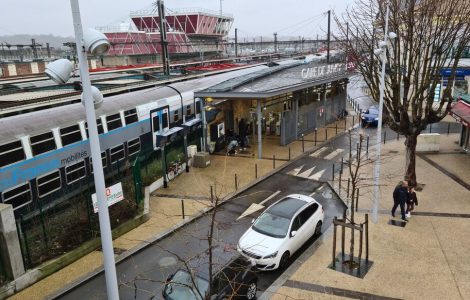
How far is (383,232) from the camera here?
14.1 m

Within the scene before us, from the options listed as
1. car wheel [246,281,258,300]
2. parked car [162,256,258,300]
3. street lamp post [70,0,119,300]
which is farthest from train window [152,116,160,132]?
street lamp post [70,0,119,300]

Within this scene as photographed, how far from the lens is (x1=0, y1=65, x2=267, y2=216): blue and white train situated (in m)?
13.7

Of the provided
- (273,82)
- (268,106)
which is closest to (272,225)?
(268,106)

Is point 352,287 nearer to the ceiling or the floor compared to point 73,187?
nearer to the floor

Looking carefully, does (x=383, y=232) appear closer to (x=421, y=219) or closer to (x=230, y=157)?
(x=421, y=219)

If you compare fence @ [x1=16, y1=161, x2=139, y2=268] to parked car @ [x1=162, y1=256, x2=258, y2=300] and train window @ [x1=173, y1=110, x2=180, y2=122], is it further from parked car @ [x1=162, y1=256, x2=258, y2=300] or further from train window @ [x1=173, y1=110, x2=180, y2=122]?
train window @ [x1=173, y1=110, x2=180, y2=122]

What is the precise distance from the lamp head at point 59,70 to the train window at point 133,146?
43.0 ft

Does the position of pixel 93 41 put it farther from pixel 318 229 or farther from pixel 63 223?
pixel 318 229

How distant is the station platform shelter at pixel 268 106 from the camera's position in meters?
23.8

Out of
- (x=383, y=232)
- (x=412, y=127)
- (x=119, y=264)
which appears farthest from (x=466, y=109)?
(x=119, y=264)

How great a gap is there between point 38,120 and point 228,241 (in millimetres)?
8512

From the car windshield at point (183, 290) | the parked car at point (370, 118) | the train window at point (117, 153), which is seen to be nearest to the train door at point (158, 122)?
the train window at point (117, 153)

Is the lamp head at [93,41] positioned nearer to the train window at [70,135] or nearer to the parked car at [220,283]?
the parked car at [220,283]

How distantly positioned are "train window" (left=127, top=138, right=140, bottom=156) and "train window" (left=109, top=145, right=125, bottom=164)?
0.51 meters
